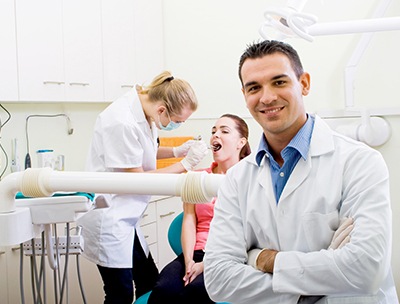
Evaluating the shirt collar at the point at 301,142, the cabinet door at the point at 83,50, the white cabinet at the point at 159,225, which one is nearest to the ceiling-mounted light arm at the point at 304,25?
the shirt collar at the point at 301,142

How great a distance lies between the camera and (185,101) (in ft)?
8.48

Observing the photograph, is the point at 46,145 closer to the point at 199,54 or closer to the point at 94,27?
the point at 94,27

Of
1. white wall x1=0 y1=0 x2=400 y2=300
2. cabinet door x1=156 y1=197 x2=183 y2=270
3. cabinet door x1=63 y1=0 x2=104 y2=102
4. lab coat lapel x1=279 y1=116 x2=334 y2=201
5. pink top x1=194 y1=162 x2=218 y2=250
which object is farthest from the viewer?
cabinet door x1=156 y1=197 x2=183 y2=270

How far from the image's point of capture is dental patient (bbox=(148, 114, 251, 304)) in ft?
7.43

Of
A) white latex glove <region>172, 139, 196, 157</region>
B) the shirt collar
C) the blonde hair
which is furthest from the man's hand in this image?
white latex glove <region>172, 139, 196, 157</region>

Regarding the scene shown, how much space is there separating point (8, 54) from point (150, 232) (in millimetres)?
1322

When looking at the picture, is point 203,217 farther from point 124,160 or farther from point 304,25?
point 304,25

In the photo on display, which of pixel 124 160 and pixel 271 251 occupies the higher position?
pixel 124 160

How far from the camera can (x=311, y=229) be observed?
138cm

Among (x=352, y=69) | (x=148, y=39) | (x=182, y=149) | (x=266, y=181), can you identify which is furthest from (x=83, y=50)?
(x=266, y=181)

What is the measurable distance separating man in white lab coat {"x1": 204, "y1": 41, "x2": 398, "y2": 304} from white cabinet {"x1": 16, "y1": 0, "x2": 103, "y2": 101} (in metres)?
1.77

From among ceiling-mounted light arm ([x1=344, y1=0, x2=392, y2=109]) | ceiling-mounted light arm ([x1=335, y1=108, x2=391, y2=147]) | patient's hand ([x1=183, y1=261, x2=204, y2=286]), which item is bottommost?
patient's hand ([x1=183, y1=261, x2=204, y2=286])

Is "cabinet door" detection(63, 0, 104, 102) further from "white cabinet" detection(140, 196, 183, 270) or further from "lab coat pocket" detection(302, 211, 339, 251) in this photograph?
"lab coat pocket" detection(302, 211, 339, 251)

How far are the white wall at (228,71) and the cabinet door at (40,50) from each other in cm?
28
